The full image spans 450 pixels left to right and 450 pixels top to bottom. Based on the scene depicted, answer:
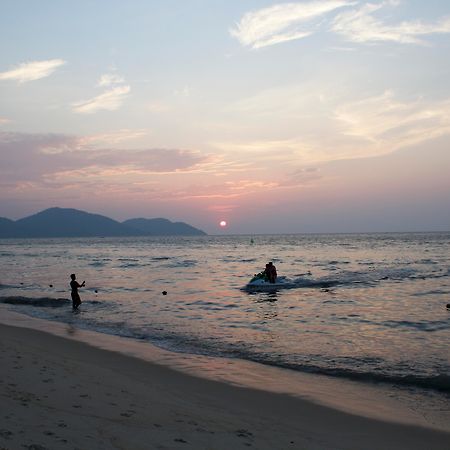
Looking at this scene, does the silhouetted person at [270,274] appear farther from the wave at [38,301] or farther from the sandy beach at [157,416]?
the sandy beach at [157,416]

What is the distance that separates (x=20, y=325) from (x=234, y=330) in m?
8.39

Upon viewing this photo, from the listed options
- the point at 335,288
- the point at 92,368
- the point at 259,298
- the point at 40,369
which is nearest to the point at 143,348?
the point at 92,368

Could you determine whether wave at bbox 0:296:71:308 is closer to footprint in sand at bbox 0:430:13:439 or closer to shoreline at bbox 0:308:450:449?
shoreline at bbox 0:308:450:449

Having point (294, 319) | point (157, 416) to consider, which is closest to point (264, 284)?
point (294, 319)

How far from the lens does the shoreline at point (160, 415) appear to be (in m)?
5.97

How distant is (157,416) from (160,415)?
0.11 metres

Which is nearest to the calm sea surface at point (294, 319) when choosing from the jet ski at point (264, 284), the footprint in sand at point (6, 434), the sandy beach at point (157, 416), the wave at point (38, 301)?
the wave at point (38, 301)

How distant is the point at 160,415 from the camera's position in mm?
7324

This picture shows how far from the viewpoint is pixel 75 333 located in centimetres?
1661

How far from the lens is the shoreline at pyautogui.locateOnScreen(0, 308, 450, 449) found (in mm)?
5973

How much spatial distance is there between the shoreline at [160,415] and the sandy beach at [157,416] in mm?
15

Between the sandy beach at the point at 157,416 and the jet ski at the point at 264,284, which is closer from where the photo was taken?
the sandy beach at the point at 157,416

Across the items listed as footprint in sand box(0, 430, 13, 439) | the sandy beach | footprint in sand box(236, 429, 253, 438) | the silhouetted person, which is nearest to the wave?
the silhouetted person

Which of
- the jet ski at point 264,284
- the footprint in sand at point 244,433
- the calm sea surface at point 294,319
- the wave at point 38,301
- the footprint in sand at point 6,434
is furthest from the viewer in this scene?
the jet ski at point 264,284
